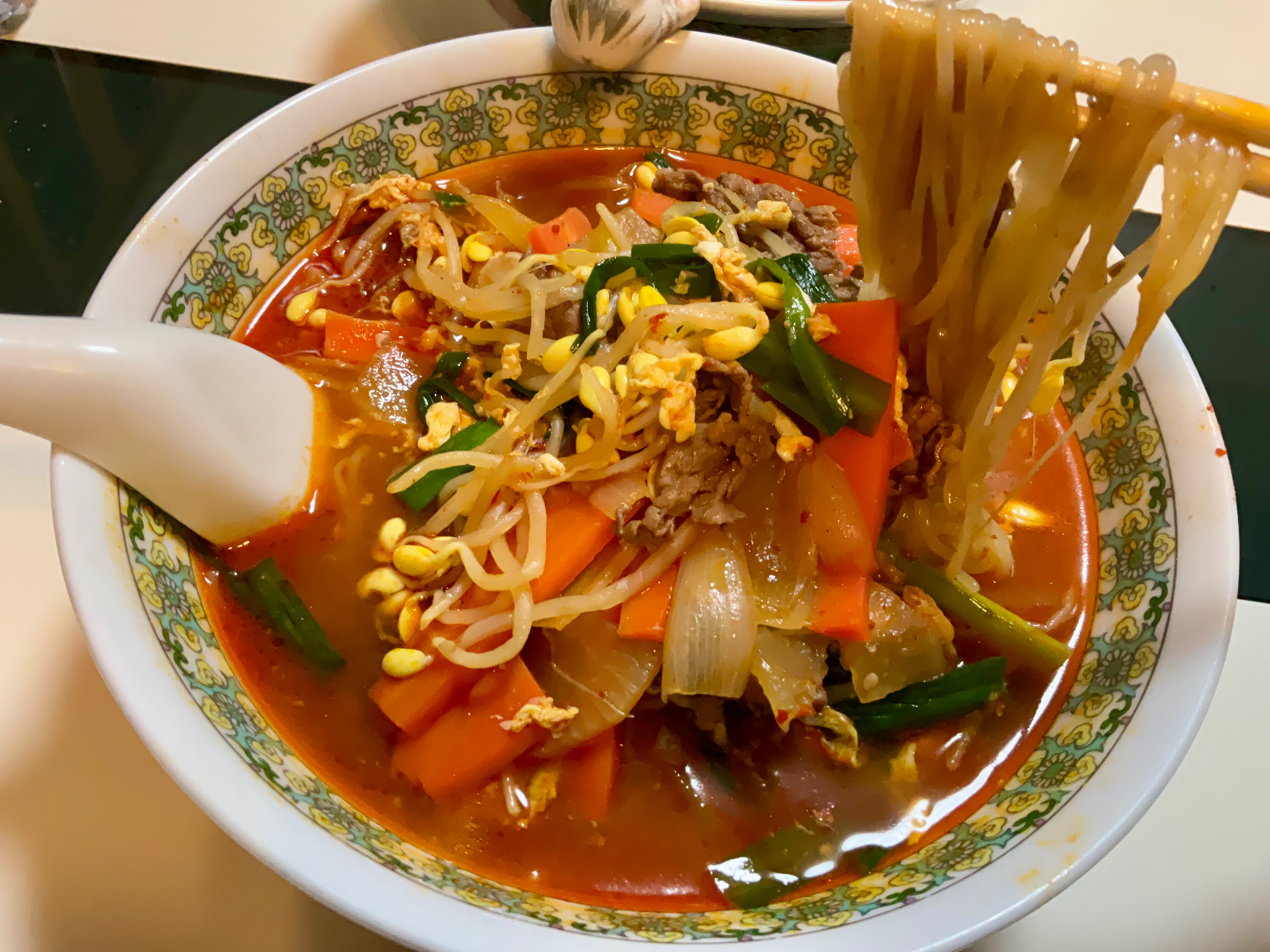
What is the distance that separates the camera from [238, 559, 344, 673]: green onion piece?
1.27 m

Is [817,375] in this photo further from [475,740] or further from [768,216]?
[475,740]

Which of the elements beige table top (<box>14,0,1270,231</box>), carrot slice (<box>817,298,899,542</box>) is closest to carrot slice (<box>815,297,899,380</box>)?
carrot slice (<box>817,298,899,542</box>)

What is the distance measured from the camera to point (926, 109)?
1004 millimetres

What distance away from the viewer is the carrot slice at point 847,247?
1.64m

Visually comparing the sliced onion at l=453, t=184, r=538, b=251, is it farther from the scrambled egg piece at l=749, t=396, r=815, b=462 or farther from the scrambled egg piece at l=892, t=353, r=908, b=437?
the scrambled egg piece at l=892, t=353, r=908, b=437

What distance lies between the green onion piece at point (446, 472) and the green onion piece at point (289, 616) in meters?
0.23

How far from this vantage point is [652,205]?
1634 millimetres

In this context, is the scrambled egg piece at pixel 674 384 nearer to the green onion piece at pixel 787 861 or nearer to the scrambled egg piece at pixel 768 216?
the scrambled egg piece at pixel 768 216

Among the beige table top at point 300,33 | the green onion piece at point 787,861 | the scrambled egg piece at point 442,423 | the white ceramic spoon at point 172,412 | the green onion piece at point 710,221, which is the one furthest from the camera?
the beige table top at point 300,33

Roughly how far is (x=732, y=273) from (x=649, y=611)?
55 centimetres

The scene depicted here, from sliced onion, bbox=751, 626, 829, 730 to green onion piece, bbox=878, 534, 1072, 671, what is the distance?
0.67 feet

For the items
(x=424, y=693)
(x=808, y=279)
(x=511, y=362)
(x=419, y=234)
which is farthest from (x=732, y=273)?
(x=424, y=693)

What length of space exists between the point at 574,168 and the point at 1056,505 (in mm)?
1193

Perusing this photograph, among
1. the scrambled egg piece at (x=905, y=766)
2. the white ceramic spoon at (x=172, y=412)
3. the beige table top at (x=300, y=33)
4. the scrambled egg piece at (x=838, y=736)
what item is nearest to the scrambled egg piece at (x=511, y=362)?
the white ceramic spoon at (x=172, y=412)
